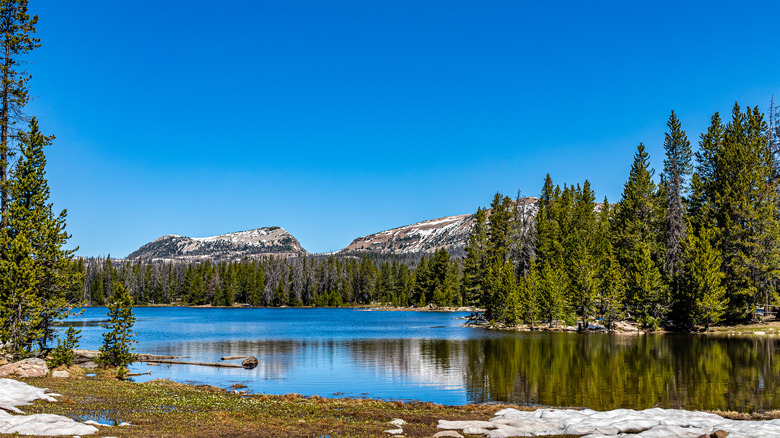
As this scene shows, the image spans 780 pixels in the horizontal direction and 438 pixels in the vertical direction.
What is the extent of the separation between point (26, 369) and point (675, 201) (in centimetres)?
7616

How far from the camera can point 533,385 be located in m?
31.1

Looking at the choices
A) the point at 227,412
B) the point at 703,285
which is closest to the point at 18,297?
the point at 227,412

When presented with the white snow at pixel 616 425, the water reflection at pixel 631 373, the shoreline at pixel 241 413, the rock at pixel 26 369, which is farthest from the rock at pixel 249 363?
the white snow at pixel 616 425

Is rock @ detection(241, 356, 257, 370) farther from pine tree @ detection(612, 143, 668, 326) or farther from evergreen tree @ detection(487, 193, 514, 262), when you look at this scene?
evergreen tree @ detection(487, 193, 514, 262)

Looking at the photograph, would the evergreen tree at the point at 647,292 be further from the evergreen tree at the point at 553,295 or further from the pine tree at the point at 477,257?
the pine tree at the point at 477,257

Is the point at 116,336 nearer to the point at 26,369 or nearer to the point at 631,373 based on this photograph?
the point at 26,369

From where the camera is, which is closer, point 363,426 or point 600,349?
point 363,426

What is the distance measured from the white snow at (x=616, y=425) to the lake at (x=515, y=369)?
533 cm

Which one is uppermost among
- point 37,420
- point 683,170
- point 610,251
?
point 683,170

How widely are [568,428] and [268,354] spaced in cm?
3607

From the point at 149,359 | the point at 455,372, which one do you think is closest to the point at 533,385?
the point at 455,372

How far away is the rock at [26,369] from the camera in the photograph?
25.4 m

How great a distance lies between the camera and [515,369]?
37.2m

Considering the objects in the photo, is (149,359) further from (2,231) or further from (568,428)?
(568,428)
